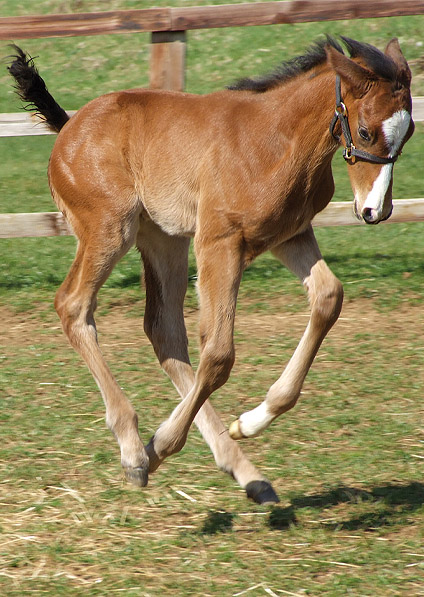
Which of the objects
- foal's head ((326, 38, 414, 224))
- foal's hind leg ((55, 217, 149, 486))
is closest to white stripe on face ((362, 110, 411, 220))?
foal's head ((326, 38, 414, 224))

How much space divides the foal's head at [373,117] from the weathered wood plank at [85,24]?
10.8 feet

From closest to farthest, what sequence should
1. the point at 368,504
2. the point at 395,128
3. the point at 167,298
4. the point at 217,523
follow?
the point at 395,128 → the point at 217,523 → the point at 368,504 → the point at 167,298

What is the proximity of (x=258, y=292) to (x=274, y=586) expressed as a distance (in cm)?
365

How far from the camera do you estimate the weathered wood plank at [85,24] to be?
6363 millimetres

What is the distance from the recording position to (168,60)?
256 inches

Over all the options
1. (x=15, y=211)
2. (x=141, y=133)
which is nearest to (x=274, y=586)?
(x=141, y=133)

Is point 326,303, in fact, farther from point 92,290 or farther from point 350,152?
point 92,290

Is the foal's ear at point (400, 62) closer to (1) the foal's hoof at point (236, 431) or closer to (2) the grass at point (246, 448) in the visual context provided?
(1) the foal's hoof at point (236, 431)

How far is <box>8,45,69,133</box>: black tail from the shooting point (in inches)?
174

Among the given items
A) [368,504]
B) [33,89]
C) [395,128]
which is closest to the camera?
[395,128]

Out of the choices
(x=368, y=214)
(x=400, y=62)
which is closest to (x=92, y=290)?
(x=368, y=214)

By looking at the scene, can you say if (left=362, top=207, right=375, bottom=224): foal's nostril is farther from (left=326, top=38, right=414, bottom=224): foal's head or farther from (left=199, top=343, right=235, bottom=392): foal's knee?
(left=199, top=343, right=235, bottom=392): foal's knee

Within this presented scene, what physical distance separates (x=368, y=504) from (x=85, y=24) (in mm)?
4124

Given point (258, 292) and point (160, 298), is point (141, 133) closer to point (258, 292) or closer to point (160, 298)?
point (160, 298)
